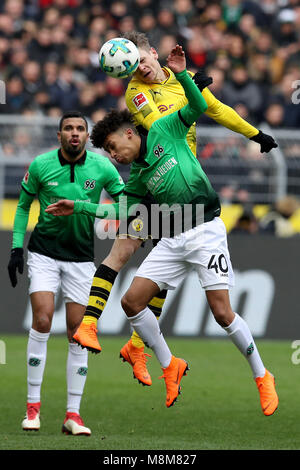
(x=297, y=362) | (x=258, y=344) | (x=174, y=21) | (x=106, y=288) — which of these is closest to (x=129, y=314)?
(x=106, y=288)

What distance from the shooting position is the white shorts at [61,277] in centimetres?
881

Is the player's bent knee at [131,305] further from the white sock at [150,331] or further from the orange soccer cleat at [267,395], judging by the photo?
the orange soccer cleat at [267,395]

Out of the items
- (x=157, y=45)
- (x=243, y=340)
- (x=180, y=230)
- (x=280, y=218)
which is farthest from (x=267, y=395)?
(x=157, y=45)

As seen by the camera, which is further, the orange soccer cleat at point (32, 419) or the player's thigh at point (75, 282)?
the player's thigh at point (75, 282)

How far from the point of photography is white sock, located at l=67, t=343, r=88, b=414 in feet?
29.1

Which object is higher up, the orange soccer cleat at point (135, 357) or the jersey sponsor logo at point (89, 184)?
the jersey sponsor logo at point (89, 184)

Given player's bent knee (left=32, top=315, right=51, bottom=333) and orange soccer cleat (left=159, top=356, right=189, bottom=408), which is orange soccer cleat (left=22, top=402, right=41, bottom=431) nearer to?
player's bent knee (left=32, top=315, right=51, bottom=333)

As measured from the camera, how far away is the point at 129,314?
833cm

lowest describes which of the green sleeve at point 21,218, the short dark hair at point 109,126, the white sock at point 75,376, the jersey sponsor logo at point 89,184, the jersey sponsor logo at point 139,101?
the white sock at point 75,376

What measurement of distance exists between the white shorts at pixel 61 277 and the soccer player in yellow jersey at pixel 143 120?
32 centimetres

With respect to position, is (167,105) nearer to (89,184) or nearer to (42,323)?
(89,184)

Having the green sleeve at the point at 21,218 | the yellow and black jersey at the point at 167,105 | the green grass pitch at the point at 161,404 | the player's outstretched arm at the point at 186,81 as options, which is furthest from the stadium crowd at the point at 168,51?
the player's outstretched arm at the point at 186,81

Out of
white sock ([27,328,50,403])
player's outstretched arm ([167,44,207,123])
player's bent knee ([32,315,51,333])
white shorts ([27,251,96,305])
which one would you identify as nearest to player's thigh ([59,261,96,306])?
white shorts ([27,251,96,305])

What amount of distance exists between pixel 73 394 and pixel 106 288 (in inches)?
41.2
